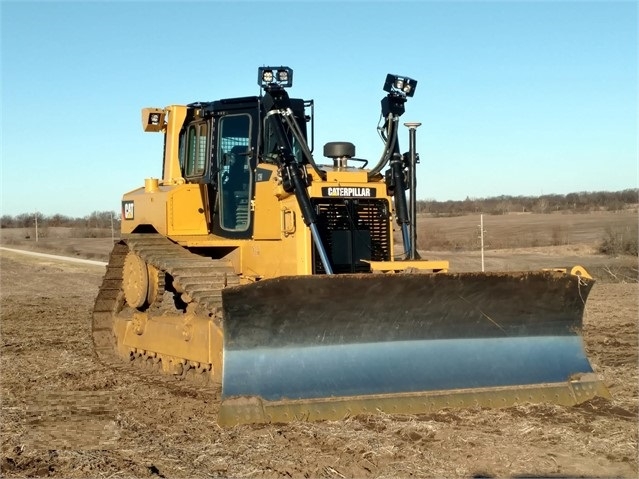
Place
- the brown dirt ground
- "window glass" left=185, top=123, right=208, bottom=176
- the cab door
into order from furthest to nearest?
1. "window glass" left=185, top=123, right=208, bottom=176
2. the cab door
3. the brown dirt ground

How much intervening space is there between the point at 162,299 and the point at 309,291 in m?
3.34

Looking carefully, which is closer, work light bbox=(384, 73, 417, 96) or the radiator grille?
the radiator grille

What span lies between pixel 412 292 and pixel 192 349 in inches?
91.0

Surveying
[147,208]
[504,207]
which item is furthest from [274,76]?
[504,207]

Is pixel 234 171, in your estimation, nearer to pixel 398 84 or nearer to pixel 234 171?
pixel 234 171

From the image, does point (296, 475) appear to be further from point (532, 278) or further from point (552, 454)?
point (532, 278)

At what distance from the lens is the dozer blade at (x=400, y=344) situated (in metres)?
7.12

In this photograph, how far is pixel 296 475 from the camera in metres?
5.62

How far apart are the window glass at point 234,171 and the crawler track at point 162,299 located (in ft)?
1.95

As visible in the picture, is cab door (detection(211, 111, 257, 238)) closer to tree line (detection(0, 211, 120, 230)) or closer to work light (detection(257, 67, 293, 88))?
work light (detection(257, 67, 293, 88))

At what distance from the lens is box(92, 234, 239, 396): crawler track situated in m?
8.40

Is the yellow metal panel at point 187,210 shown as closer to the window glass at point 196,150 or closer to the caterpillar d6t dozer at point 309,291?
the caterpillar d6t dozer at point 309,291

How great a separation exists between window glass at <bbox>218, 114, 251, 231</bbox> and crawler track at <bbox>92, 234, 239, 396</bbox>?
0.59m

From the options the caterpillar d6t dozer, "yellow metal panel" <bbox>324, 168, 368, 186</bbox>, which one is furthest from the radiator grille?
"yellow metal panel" <bbox>324, 168, 368, 186</bbox>
